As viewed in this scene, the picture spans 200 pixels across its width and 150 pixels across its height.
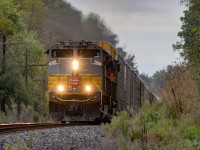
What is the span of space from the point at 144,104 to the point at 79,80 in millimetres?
3264

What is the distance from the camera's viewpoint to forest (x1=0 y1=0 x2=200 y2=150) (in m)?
10.3

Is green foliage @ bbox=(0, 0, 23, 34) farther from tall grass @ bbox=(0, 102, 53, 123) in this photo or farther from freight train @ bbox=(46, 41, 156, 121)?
freight train @ bbox=(46, 41, 156, 121)

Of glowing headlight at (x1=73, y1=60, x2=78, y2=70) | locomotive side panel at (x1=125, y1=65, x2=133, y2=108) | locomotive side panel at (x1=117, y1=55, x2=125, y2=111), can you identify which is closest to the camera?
glowing headlight at (x1=73, y1=60, x2=78, y2=70)

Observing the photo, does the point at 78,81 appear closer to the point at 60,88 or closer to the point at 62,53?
the point at 60,88

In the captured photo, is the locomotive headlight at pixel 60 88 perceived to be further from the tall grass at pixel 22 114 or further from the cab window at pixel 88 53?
the tall grass at pixel 22 114

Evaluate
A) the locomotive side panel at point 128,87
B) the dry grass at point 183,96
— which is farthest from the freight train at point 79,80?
the locomotive side panel at point 128,87

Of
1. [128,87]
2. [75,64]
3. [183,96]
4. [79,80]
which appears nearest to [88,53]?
[75,64]

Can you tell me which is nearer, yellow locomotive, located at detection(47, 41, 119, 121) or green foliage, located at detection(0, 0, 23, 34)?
yellow locomotive, located at detection(47, 41, 119, 121)

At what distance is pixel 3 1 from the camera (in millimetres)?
34719

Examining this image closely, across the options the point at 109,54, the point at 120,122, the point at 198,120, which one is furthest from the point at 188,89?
the point at 109,54

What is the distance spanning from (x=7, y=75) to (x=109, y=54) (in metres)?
9.74

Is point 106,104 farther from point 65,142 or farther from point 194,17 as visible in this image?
point 194,17

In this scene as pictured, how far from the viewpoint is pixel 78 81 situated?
1827 cm

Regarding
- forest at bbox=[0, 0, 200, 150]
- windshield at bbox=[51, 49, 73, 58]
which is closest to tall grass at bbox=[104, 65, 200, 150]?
forest at bbox=[0, 0, 200, 150]
